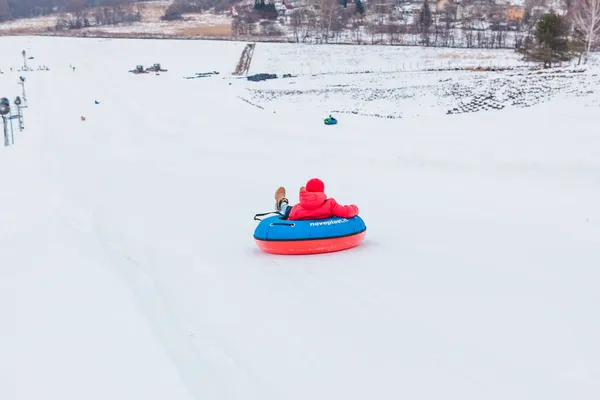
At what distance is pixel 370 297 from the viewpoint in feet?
23.3

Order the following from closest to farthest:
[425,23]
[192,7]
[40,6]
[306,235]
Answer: [306,235] < [425,23] < [192,7] < [40,6]

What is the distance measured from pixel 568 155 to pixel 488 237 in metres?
5.95

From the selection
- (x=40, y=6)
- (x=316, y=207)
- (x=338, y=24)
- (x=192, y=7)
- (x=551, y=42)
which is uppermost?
(x=40, y=6)

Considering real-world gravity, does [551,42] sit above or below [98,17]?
below

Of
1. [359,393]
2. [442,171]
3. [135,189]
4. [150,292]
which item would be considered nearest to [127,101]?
[135,189]

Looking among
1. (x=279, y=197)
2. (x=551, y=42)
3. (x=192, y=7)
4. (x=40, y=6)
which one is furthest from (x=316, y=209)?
(x=40, y=6)

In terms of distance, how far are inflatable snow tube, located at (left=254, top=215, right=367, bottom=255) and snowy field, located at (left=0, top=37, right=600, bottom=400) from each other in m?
0.19

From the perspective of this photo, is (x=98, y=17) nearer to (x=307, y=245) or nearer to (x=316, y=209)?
(x=316, y=209)

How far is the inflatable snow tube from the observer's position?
8695 millimetres

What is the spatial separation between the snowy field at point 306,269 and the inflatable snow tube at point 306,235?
0.19 metres

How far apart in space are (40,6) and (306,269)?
194 metres

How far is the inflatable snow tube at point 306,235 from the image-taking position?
28.5 ft

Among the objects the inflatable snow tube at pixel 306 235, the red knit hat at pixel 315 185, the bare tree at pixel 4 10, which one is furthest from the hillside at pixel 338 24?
the inflatable snow tube at pixel 306 235

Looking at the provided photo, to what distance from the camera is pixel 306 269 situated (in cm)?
826
